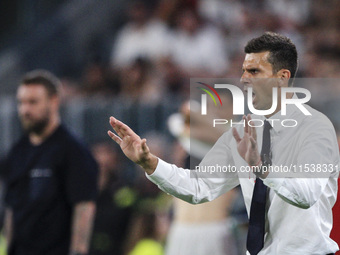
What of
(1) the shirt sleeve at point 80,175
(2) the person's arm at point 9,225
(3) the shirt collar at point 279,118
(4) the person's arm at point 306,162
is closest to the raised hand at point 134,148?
(4) the person's arm at point 306,162

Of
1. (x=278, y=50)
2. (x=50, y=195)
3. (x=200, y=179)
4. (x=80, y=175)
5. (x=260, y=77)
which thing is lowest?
(x=50, y=195)

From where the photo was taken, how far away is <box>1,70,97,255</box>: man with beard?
5418mm

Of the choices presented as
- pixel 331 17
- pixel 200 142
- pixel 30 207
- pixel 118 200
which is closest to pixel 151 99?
pixel 118 200

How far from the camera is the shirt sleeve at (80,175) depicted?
5449 millimetres

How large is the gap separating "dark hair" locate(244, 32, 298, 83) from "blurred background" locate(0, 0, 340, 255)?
380cm

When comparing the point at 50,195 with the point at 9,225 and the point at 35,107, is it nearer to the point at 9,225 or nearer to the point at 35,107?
the point at 9,225

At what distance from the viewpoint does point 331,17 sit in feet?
32.0

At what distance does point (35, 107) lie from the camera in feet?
19.0

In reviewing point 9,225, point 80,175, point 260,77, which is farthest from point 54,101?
point 260,77

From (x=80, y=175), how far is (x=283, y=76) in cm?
254

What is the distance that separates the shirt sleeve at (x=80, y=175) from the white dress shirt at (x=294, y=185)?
2.08m

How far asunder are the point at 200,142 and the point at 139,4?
502 cm

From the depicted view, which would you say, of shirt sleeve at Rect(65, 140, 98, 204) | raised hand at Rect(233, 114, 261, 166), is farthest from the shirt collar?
shirt sleeve at Rect(65, 140, 98, 204)

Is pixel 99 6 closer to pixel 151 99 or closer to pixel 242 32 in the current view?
pixel 242 32
